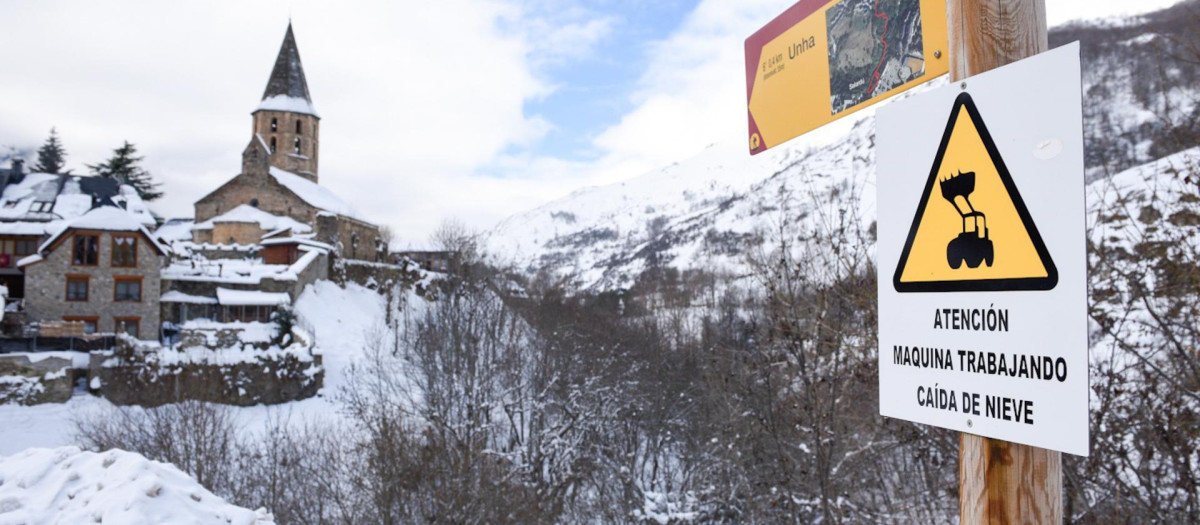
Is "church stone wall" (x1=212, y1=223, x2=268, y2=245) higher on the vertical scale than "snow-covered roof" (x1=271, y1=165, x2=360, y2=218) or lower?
lower

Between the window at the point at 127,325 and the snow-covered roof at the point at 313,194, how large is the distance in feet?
79.7

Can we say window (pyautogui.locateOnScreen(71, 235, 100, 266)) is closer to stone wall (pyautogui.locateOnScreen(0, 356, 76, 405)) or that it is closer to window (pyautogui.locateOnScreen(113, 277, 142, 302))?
window (pyautogui.locateOnScreen(113, 277, 142, 302))

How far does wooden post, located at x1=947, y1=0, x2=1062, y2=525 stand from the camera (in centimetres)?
143

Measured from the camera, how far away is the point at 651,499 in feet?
50.0

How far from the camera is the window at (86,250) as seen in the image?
27.5 m

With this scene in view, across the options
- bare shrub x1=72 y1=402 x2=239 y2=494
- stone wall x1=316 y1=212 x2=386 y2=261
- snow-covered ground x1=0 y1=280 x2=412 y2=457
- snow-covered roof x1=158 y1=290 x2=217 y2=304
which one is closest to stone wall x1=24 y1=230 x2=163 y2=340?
snow-covered roof x1=158 y1=290 x2=217 y2=304

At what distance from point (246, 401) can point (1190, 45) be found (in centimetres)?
2747

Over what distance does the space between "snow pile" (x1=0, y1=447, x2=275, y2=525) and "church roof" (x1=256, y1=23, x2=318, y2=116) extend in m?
65.1

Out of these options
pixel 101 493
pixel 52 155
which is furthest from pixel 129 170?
pixel 101 493

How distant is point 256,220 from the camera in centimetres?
4606

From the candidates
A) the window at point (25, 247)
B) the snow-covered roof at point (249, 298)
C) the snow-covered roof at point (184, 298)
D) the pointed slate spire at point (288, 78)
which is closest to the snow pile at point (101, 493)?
the snow-covered roof at point (249, 298)

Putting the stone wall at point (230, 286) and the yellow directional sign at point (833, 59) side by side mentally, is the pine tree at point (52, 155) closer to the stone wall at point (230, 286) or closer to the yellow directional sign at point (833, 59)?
the stone wall at point (230, 286)

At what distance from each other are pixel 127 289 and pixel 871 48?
3293 cm

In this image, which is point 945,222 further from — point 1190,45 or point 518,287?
point 518,287
